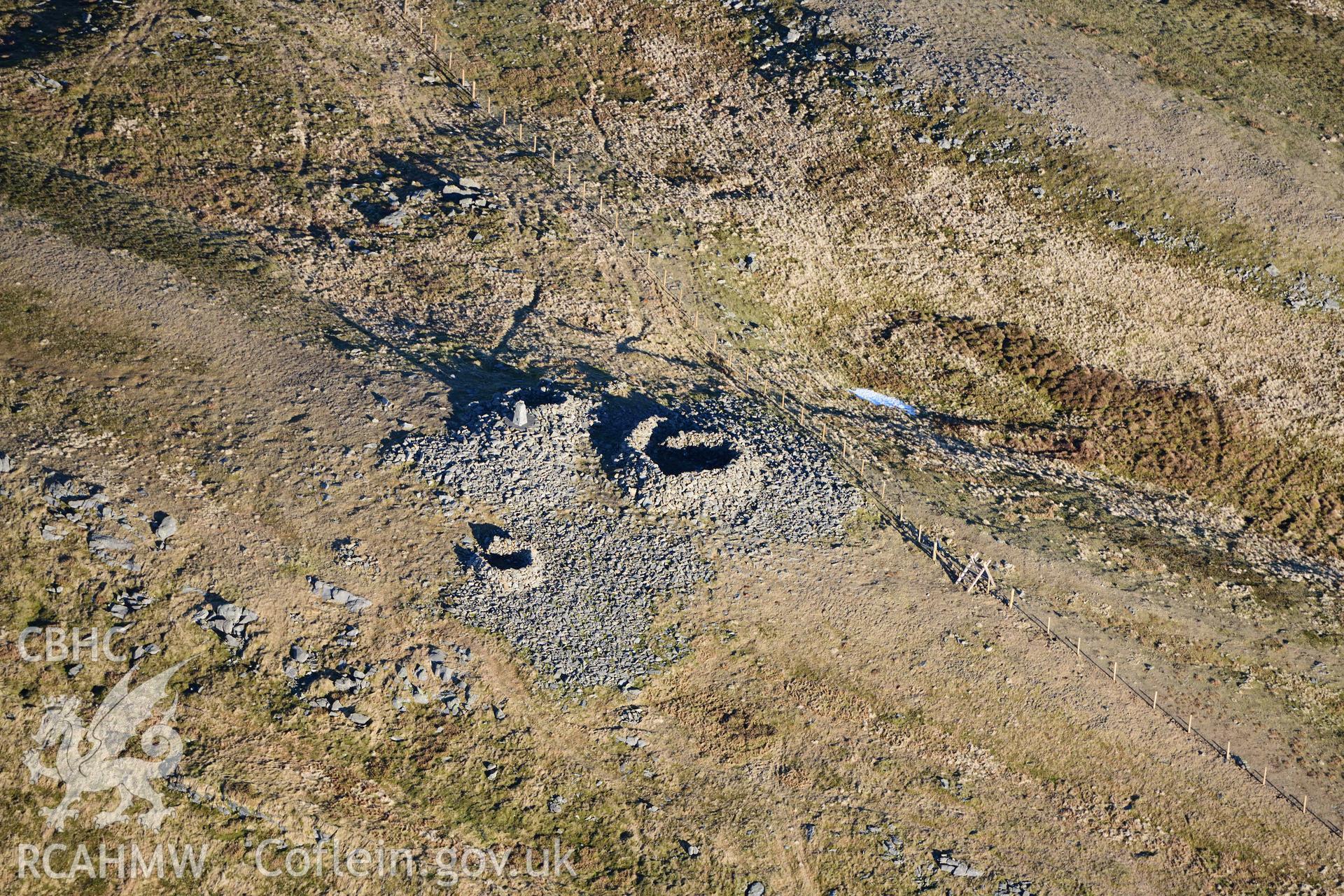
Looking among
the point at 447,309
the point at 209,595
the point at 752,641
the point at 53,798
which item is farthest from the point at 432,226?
the point at 53,798

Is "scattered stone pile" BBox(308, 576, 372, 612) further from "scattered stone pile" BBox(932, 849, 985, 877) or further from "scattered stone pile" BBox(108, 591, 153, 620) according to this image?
"scattered stone pile" BBox(932, 849, 985, 877)

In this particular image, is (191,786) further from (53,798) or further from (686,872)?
(686,872)

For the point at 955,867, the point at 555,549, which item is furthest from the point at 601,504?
the point at 955,867

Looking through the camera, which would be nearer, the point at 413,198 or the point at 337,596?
the point at 337,596

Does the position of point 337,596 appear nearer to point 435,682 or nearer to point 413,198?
point 435,682

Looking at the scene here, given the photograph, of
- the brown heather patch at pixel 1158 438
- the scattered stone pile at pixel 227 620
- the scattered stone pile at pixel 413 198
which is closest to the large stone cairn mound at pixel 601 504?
the scattered stone pile at pixel 227 620

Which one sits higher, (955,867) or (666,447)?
(666,447)

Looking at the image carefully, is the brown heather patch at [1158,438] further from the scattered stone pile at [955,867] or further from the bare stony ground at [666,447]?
the scattered stone pile at [955,867]
